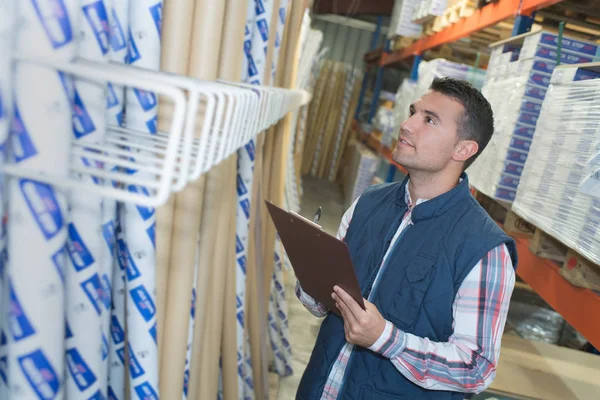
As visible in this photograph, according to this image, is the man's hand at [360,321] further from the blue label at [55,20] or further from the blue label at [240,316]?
the blue label at [55,20]

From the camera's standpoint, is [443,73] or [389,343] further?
[443,73]

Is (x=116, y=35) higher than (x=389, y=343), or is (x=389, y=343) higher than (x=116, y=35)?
(x=116, y=35)

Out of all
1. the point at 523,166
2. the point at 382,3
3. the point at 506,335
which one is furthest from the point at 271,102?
the point at 382,3

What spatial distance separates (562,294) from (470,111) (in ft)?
3.08

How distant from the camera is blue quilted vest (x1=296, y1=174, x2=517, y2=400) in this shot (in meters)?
1.55

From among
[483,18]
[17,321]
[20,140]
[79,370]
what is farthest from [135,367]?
[483,18]

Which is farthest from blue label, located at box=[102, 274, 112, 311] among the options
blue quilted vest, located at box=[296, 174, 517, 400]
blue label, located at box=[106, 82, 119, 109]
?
blue quilted vest, located at box=[296, 174, 517, 400]

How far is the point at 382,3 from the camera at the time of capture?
11.0 meters

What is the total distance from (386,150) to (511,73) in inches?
152

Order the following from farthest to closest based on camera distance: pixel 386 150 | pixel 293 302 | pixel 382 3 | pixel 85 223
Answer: pixel 382 3 < pixel 386 150 < pixel 293 302 < pixel 85 223

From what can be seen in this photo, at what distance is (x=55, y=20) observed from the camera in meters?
0.68

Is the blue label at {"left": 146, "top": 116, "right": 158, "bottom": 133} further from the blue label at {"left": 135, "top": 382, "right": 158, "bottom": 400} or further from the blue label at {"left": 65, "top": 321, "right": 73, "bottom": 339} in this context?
the blue label at {"left": 135, "top": 382, "right": 158, "bottom": 400}

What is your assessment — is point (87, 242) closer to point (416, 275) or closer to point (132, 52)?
point (132, 52)

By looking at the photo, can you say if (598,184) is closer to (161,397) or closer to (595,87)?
(595,87)
